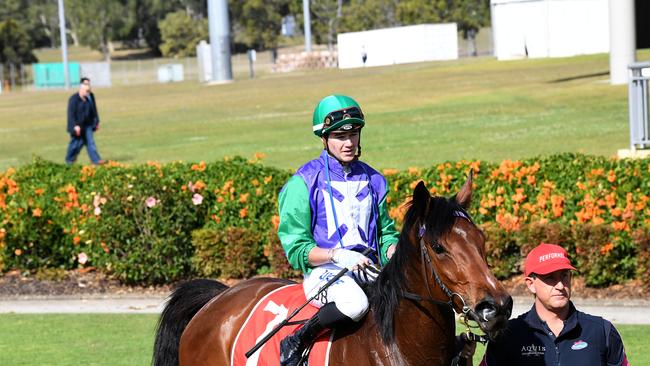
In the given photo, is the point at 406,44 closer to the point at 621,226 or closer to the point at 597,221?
the point at 597,221

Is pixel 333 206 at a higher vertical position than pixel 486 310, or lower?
higher

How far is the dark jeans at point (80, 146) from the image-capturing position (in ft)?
69.9

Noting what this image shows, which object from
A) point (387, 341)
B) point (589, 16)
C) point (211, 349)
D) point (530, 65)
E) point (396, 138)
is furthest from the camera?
point (589, 16)

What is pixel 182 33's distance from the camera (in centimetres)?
8706

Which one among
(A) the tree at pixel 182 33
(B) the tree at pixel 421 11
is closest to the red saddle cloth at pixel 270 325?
(B) the tree at pixel 421 11

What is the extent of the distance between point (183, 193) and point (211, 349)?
6.90 meters

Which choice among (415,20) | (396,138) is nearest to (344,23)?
(415,20)

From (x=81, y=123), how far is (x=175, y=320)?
16.1m

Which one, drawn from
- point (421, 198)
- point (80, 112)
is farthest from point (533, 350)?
point (80, 112)

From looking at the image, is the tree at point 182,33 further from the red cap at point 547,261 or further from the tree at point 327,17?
the red cap at point 547,261

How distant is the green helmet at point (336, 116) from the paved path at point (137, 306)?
5.54 meters

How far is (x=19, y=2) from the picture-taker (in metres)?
104

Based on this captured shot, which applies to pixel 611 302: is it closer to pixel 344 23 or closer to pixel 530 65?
pixel 530 65

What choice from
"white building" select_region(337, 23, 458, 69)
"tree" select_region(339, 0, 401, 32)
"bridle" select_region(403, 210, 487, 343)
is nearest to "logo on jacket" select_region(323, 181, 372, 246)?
"bridle" select_region(403, 210, 487, 343)
